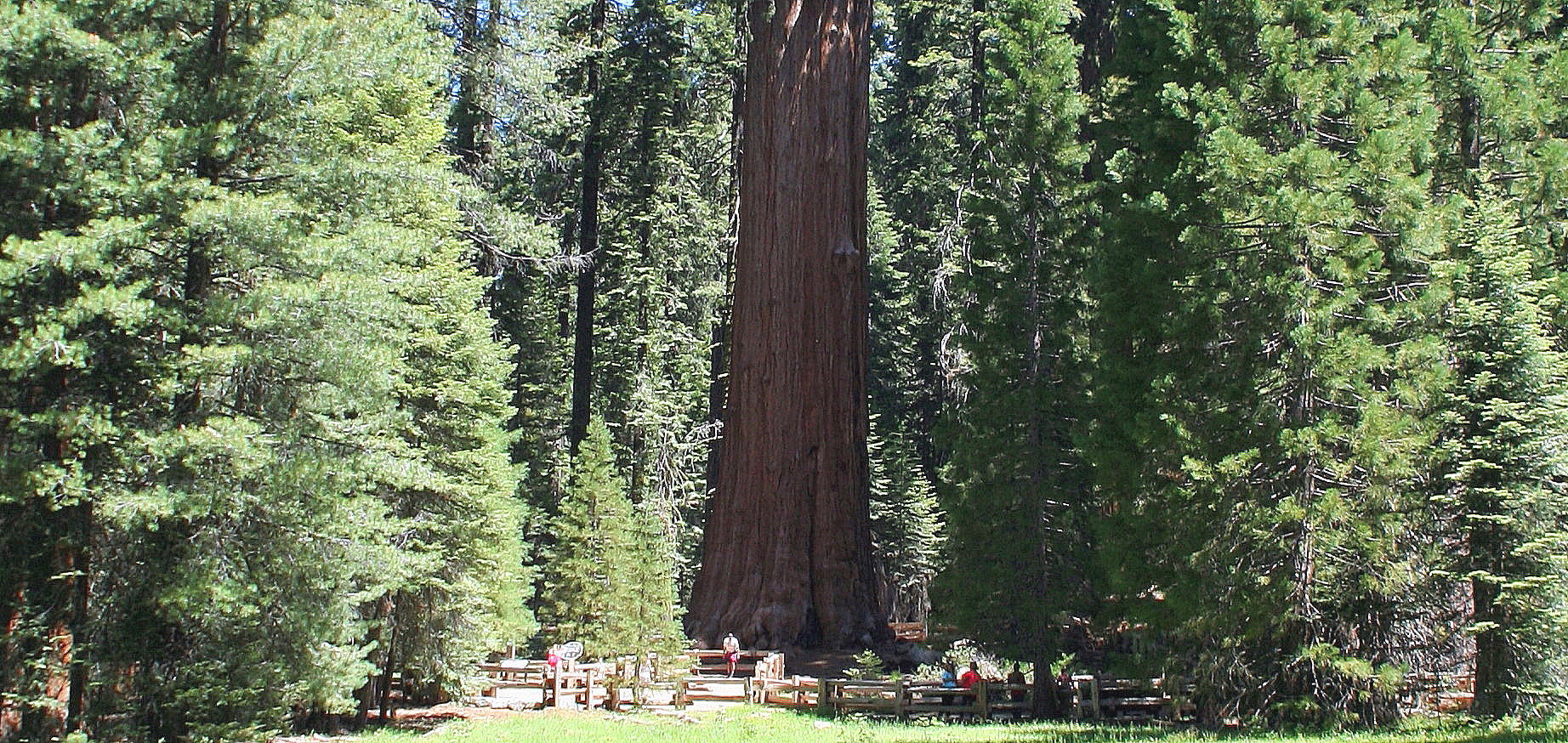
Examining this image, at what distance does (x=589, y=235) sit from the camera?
27.4 metres

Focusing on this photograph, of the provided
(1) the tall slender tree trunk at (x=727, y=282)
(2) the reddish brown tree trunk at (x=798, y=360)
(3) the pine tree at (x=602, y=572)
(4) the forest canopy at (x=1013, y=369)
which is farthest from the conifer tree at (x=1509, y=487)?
(1) the tall slender tree trunk at (x=727, y=282)

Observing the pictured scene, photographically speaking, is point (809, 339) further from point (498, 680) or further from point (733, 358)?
point (498, 680)

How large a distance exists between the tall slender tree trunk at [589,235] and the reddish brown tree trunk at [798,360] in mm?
8438

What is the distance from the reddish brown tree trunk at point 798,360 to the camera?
1672 cm

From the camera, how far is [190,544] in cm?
876

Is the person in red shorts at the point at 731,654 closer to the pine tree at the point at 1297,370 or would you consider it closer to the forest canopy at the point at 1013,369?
the forest canopy at the point at 1013,369

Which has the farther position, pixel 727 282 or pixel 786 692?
pixel 727 282

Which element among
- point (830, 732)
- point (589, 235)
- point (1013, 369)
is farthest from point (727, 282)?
point (830, 732)

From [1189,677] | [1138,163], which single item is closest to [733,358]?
[1138,163]

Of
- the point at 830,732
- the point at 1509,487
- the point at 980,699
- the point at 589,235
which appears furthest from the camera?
the point at 589,235

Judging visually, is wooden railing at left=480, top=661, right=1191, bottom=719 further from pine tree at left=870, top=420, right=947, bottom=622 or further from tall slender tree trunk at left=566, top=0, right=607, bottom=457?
pine tree at left=870, top=420, right=947, bottom=622

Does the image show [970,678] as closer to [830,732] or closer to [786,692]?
[786,692]

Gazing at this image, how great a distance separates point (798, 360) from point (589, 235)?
11665 millimetres

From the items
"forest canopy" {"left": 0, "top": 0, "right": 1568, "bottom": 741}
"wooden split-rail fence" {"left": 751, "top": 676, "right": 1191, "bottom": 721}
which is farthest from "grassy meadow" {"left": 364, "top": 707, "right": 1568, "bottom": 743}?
"forest canopy" {"left": 0, "top": 0, "right": 1568, "bottom": 741}
